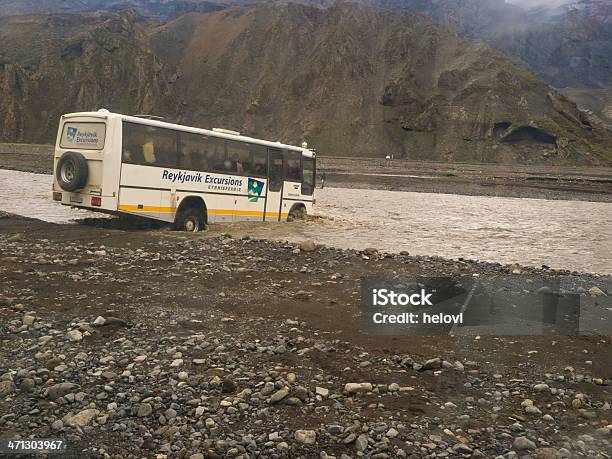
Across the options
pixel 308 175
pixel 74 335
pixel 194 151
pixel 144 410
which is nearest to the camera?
pixel 144 410

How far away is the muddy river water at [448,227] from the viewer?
2036 cm

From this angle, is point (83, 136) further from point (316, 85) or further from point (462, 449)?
point (316, 85)

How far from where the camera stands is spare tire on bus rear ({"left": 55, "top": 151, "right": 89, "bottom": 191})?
1658 centimetres

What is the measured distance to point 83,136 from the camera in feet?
56.9

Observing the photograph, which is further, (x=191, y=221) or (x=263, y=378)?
(x=191, y=221)

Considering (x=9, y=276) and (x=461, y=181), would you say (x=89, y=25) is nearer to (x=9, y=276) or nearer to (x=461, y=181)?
(x=461, y=181)

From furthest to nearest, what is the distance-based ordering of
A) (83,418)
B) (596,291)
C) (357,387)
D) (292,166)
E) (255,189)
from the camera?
1. (292,166)
2. (255,189)
3. (596,291)
4. (357,387)
5. (83,418)

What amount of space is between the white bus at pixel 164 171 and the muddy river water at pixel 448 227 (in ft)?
4.56

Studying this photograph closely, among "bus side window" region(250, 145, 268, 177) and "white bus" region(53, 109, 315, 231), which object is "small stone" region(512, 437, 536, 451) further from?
"bus side window" region(250, 145, 268, 177)

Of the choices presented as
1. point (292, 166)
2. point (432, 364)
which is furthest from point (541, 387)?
point (292, 166)

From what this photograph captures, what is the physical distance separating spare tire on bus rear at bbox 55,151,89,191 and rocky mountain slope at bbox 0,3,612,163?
10701 centimetres

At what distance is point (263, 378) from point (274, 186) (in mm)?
16547

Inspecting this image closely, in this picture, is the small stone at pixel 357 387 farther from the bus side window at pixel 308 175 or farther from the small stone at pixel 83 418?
the bus side window at pixel 308 175

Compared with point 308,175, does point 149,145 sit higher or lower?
higher
